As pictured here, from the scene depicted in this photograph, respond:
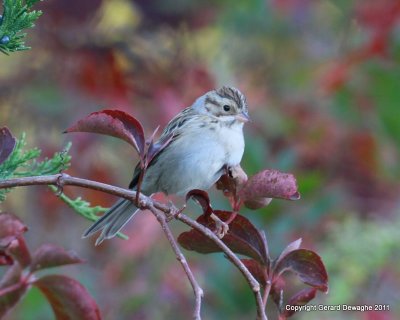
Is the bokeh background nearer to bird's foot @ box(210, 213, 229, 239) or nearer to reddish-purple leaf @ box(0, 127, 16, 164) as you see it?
bird's foot @ box(210, 213, 229, 239)

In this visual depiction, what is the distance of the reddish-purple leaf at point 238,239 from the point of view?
1820 mm

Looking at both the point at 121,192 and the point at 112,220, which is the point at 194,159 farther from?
the point at 121,192

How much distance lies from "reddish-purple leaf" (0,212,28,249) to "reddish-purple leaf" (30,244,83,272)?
6.6 inches

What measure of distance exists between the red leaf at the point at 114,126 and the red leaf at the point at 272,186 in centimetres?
26

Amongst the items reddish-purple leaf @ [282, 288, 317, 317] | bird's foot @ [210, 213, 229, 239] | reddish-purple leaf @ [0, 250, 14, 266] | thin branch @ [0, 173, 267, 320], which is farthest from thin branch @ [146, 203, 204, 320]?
reddish-purple leaf @ [0, 250, 14, 266]

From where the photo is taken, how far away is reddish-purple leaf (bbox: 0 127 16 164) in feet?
5.80

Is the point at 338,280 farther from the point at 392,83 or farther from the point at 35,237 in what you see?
the point at 35,237

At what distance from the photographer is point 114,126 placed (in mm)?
1683

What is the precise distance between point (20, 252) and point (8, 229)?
0.55ft

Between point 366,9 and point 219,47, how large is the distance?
1248mm

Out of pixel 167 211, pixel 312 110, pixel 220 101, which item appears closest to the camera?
pixel 167 211

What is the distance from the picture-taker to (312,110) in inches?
220

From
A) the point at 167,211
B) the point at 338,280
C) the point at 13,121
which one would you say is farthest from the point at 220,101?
the point at 13,121

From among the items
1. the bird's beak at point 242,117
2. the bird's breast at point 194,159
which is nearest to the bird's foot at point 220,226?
the bird's breast at point 194,159
